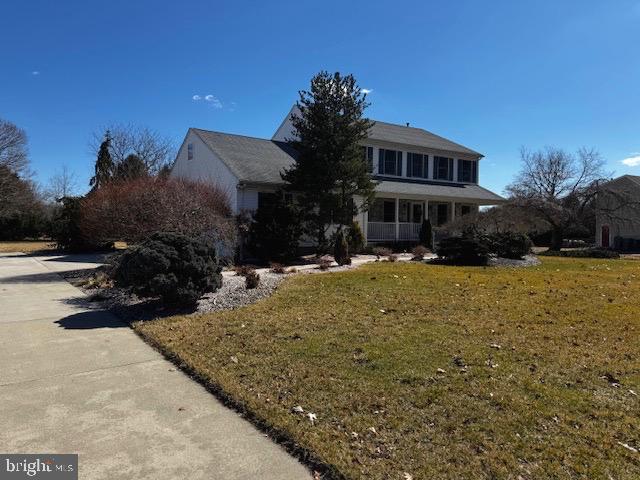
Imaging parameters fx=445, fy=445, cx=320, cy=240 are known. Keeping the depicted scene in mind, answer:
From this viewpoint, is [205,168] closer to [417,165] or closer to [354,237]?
[354,237]

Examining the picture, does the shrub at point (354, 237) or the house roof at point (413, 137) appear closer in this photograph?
the shrub at point (354, 237)

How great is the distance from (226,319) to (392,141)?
756 inches

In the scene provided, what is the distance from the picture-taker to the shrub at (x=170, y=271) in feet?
24.9

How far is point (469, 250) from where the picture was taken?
15547 mm

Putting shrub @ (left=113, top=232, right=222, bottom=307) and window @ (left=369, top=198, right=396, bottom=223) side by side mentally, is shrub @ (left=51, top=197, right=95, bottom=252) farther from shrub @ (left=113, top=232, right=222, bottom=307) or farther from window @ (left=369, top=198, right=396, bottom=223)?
shrub @ (left=113, top=232, right=222, bottom=307)

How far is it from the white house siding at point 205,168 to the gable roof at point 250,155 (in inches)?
12.6

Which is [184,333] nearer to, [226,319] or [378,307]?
[226,319]

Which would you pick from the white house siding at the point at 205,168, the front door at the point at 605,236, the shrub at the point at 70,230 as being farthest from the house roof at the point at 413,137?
the shrub at the point at 70,230

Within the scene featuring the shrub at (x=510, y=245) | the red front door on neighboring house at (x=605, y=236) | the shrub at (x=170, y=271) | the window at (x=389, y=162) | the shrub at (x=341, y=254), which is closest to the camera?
the shrub at (x=170, y=271)

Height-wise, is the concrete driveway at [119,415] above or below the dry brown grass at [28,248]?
below

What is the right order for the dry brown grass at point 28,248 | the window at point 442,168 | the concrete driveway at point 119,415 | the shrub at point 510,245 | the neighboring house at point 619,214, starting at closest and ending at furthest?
the concrete driveway at point 119,415 → the shrub at point 510,245 → the dry brown grass at point 28,248 → the window at point 442,168 → the neighboring house at point 619,214

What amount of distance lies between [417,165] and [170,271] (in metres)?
20.7

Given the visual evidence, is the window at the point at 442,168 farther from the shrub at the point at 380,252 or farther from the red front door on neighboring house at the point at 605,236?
the red front door on neighboring house at the point at 605,236

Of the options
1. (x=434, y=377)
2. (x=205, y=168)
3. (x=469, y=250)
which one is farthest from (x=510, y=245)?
(x=434, y=377)
